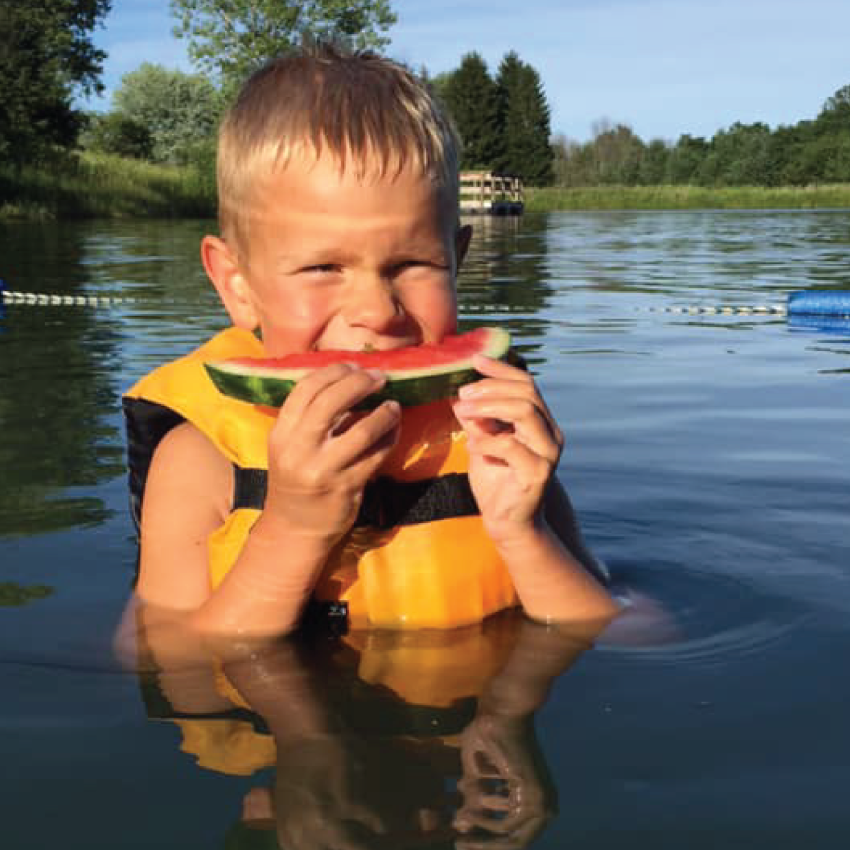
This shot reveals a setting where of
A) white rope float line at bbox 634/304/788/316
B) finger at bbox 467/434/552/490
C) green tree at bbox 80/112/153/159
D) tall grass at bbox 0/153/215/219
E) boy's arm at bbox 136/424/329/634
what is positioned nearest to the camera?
finger at bbox 467/434/552/490

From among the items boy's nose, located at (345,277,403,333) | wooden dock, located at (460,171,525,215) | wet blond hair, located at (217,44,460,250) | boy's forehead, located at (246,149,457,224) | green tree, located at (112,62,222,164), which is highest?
green tree, located at (112,62,222,164)

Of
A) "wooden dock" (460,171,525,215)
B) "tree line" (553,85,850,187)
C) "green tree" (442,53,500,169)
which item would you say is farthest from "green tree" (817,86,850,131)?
"wooden dock" (460,171,525,215)

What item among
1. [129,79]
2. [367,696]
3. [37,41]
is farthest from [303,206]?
[129,79]

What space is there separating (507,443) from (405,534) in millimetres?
504

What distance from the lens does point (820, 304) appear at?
39.1 feet

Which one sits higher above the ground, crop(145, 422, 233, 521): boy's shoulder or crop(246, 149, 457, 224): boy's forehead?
crop(246, 149, 457, 224): boy's forehead

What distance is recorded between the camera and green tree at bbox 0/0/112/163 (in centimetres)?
4281

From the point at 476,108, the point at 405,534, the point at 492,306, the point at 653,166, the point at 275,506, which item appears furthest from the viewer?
the point at 653,166

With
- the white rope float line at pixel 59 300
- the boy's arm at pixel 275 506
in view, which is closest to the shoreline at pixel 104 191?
the white rope float line at pixel 59 300

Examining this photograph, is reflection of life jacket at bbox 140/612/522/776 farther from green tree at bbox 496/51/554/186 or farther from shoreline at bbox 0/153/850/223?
green tree at bbox 496/51/554/186

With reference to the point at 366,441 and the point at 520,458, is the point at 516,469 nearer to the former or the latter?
the point at 520,458

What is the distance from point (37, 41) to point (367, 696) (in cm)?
4753

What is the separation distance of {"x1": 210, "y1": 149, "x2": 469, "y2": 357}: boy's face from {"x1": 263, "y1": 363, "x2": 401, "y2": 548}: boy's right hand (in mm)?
269

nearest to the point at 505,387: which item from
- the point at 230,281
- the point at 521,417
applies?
the point at 521,417
